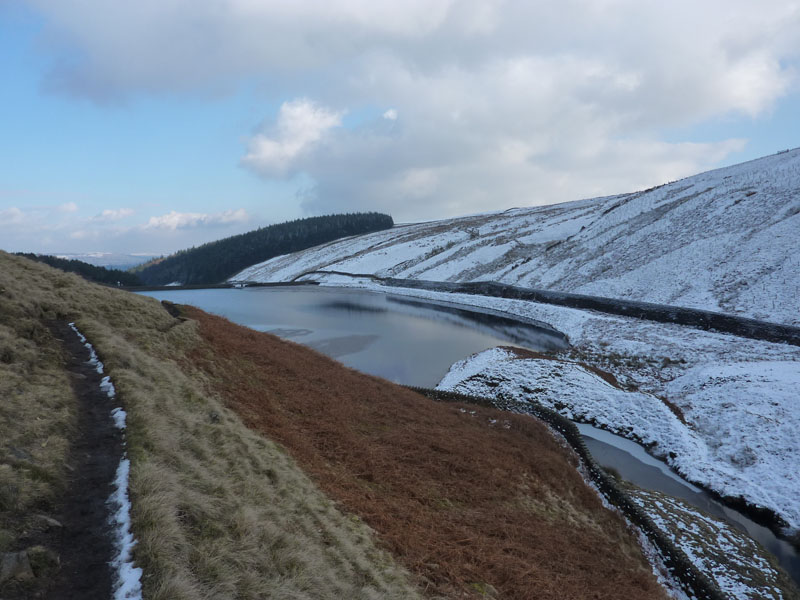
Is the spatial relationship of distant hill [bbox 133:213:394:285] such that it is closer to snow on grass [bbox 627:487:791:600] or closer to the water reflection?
the water reflection

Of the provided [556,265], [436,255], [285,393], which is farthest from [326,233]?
[285,393]

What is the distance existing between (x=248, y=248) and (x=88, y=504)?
547 ft

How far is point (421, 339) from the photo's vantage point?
124ft

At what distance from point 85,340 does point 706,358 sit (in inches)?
1343

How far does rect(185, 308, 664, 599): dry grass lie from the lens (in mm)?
8523

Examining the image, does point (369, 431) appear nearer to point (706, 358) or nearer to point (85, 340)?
point (85, 340)

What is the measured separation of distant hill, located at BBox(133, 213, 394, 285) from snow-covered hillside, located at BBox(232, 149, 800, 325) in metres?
71.9

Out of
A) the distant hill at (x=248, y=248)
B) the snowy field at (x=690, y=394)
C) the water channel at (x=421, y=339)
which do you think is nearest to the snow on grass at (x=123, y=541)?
the water channel at (x=421, y=339)

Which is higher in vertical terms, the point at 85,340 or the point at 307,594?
the point at 85,340

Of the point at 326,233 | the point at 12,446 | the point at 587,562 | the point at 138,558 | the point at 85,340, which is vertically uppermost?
the point at 326,233

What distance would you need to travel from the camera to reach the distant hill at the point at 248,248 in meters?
153

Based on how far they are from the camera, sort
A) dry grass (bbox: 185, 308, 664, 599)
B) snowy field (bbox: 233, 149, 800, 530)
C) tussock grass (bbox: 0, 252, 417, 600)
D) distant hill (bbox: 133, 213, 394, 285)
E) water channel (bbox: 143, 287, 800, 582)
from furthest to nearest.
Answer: distant hill (bbox: 133, 213, 394, 285), snowy field (bbox: 233, 149, 800, 530), water channel (bbox: 143, 287, 800, 582), dry grass (bbox: 185, 308, 664, 599), tussock grass (bbox: 0, 252, 417, 600)

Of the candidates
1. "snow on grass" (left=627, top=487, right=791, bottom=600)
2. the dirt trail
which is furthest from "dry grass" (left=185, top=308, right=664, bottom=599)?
the dirt trail

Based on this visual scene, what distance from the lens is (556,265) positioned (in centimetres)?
6281
